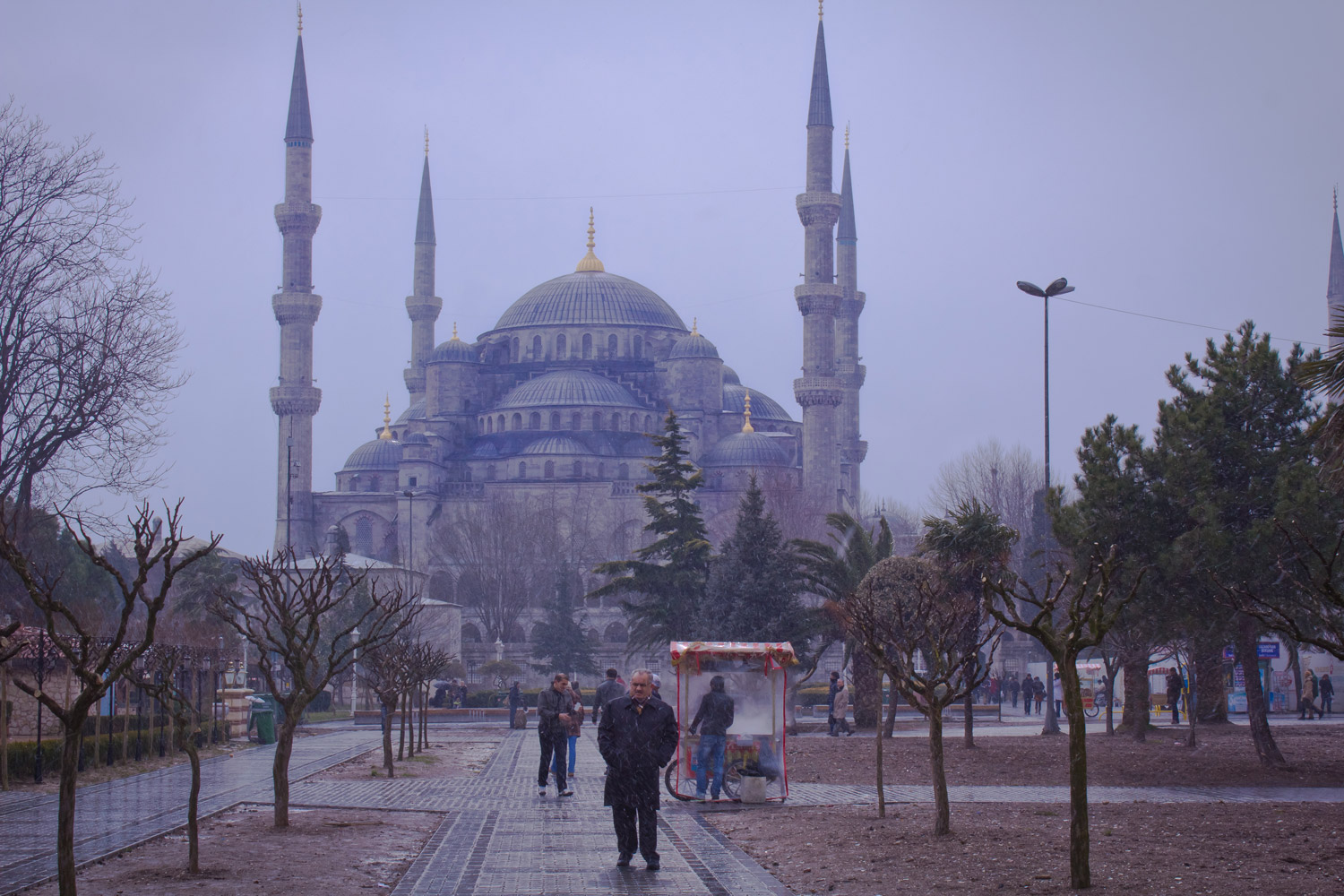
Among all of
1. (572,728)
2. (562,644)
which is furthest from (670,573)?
(562,644)

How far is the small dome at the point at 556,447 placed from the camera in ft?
243

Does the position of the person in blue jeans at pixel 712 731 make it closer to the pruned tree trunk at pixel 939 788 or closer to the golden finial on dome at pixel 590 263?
the pruned tree trunk at pixel 939 788

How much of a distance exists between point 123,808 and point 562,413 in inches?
2571

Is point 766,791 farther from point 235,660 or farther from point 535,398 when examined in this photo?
point 535,398

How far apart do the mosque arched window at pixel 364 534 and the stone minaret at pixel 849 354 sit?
23.8 metres

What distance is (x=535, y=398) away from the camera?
258 feet

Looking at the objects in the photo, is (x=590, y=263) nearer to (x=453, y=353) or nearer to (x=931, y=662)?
(x=453, y=353)

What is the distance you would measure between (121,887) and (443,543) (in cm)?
5962

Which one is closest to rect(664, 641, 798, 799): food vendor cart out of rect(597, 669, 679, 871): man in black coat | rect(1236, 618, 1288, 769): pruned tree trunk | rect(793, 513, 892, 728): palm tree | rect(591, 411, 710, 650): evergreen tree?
rect(597, 669, 679, 871): man in black coat

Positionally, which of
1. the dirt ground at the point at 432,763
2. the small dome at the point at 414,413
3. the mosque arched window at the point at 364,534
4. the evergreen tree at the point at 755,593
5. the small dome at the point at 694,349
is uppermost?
the small dome at the point at 694,349

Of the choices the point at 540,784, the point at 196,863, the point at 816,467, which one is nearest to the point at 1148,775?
the point at 540,784

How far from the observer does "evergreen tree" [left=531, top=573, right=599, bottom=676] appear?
50.9 metres

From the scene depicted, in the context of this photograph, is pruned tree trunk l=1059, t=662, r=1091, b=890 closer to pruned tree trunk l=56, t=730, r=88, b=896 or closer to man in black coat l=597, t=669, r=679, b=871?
man in black coat l=597, t=669, r=679, b=871

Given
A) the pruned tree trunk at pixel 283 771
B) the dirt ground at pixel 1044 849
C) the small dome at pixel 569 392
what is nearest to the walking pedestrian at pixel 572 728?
the dirt ground at pixel 1044 849
